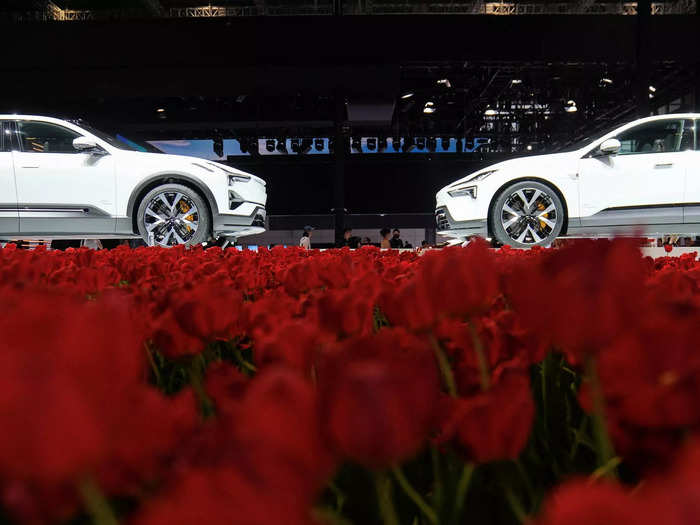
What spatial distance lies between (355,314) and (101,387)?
0.26 meters

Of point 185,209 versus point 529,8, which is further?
point 529,8

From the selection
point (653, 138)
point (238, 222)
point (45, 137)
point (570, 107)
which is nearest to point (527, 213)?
point (653, 138)

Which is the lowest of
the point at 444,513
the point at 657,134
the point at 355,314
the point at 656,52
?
the point at 444,513

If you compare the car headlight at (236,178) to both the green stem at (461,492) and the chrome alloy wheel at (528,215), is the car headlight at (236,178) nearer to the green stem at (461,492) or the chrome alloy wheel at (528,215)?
the chrome alloy wheel at (528,215)

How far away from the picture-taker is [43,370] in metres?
0.17

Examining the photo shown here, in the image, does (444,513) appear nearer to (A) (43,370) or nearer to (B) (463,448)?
(B) (463,448)

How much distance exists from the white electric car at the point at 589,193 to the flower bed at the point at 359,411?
6241mm

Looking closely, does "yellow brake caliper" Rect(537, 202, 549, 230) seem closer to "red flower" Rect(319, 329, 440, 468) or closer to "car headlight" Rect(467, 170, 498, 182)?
"car headlight" Rect(467, 170, 498, 182)

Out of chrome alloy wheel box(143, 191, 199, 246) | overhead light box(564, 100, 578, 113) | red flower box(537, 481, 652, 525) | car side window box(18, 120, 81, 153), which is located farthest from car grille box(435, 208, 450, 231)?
overhead light box(564, 100, 578, 113)

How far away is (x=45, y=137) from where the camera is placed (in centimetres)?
647

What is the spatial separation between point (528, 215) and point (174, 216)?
396cm

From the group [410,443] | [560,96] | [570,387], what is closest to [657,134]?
[570,387]

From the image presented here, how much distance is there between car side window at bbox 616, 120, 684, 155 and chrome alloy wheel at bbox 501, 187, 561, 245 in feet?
3.52

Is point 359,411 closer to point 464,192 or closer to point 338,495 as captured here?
point 338,495
